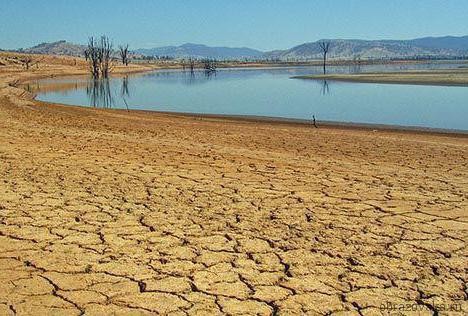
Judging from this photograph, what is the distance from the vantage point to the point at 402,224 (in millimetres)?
4578

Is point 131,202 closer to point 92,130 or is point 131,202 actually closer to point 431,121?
point 92,130

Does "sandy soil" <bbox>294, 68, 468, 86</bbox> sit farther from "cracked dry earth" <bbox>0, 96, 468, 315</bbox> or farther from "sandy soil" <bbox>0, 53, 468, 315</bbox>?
"cracked dry earth" <bbox>0, 96, 468, 315</bbox>

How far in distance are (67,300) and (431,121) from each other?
642 inches

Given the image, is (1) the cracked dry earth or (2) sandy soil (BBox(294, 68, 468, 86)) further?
(2) sandy soil (BBox(294, 68, 468, 86))

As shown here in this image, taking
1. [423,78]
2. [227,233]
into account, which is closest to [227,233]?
[227,233]

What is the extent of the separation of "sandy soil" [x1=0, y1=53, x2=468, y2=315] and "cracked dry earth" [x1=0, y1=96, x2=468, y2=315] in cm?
2

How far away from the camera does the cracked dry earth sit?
122 inches

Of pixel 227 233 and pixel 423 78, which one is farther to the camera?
pixel 423 78

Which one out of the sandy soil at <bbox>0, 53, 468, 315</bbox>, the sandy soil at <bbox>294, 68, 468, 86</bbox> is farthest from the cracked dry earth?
the sandy soil at <bbox>294, 68, 468, 86</bbox>

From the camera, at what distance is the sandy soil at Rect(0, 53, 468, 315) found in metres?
3.11

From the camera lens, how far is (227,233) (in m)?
4.29

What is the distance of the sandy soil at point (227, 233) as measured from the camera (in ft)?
10.2

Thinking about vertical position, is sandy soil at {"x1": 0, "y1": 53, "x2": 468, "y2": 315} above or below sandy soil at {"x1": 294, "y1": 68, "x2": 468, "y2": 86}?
below

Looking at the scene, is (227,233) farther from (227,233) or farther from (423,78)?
(423,78)
